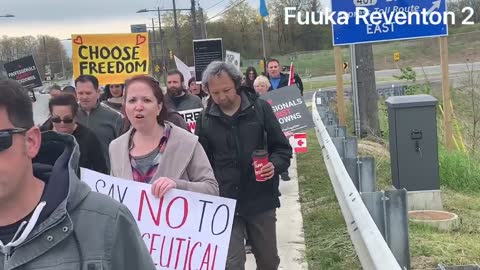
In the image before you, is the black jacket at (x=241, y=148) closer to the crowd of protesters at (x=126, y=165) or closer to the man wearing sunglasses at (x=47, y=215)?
the crowd of protesters at (x=126, y=165)

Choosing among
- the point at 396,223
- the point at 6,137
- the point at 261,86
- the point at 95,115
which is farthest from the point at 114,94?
the point at 6,137

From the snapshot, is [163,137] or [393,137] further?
[393,137]

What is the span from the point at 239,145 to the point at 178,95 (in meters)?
3.87

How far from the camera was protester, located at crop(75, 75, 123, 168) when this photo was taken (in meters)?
6.62

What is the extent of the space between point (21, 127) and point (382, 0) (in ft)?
34.1

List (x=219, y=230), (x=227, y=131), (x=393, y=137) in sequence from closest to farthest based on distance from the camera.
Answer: (x=219, y=230) → (x=227, y=131) → (x=393, y=137)

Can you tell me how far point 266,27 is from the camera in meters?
80.6

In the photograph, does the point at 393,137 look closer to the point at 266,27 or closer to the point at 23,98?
the point at 23,98

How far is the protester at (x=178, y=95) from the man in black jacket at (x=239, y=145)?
3491 mm

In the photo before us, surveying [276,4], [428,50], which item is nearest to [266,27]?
[276,4]

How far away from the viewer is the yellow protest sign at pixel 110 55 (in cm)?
1017

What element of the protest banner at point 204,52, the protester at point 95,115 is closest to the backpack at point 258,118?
the protester at point 95,115

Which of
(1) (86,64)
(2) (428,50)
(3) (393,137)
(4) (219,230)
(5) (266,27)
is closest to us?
(4) (219,230)

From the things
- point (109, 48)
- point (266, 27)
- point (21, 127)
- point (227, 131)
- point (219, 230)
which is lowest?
point (219, 230)
